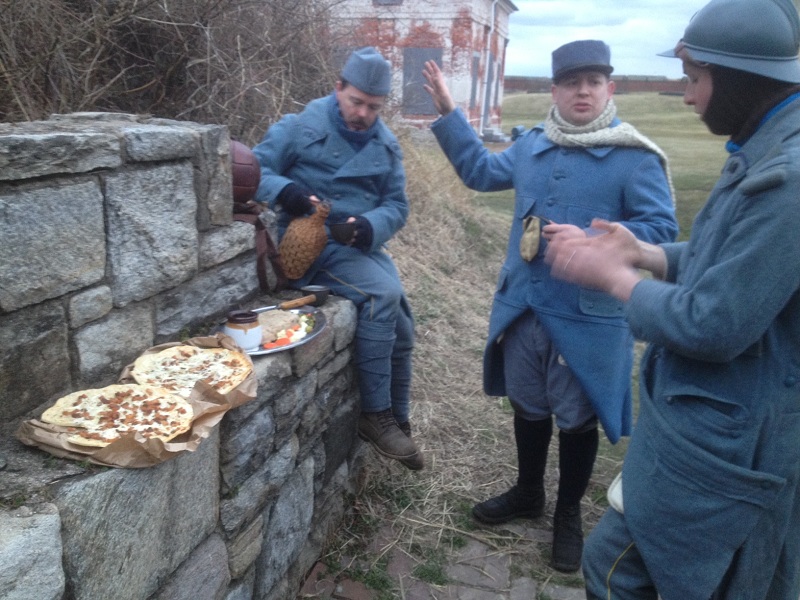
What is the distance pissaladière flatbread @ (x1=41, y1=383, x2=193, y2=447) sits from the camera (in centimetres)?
179

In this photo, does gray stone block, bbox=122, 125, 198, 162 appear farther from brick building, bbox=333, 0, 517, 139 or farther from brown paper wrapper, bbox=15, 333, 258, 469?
brick building, bbox=333, 0, 517, 139

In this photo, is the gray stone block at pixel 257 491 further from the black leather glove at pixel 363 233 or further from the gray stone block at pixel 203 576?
the black leather glove at pixel 363 233

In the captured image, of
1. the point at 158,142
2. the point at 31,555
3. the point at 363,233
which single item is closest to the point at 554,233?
the point at 363,233

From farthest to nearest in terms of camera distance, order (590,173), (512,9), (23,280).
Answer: (512,9) < (590,173) < (23,280)

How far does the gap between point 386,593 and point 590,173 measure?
1.95 m

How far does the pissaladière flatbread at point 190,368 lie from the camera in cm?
211

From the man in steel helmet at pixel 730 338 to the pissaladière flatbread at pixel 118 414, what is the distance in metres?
1.14

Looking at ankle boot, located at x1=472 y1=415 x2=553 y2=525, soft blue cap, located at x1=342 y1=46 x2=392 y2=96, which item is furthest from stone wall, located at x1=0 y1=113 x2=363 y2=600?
ankle boot, located at x1=472 y1=415 x2=553 y2=525

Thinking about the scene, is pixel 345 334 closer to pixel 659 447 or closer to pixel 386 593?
pixel 386 593

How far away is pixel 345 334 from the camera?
10.2ft

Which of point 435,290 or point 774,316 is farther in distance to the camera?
point 435,290

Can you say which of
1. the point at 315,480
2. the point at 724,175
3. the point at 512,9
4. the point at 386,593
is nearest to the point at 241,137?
the point at 315,480

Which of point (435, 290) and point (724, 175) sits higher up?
point (724, 175)

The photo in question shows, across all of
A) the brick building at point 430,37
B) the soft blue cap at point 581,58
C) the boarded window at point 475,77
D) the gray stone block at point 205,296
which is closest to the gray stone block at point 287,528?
the gray stone block at point 205,296
